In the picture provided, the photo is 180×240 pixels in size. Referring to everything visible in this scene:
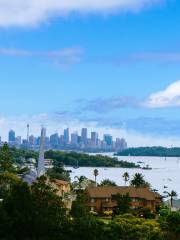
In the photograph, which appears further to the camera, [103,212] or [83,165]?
[83,165]

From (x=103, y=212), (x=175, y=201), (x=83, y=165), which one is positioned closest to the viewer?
(x=103, y=212)

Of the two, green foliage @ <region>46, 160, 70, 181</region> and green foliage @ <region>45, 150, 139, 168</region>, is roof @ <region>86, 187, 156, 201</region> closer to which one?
green foliage @ <region>46, 160, 70, 181</region>

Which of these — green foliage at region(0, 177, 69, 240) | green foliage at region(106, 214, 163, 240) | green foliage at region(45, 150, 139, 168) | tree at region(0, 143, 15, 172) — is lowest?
green foliage at region(106, 214, 163, 240)

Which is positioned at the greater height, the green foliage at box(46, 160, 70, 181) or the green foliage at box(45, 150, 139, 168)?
the green foliage at box(45, 150, 139, 168)

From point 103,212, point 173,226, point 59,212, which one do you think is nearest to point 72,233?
point 59,212

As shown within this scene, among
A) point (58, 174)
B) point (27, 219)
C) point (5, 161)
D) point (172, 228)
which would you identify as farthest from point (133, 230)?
point (58, 174)

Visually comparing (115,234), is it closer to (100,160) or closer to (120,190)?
(120,190)

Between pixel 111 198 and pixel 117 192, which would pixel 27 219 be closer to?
pixel 111 198

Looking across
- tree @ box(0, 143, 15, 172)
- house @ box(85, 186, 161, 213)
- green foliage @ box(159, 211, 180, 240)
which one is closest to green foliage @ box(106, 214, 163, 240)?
green foliage @ box(159, 211, 180, 240)
